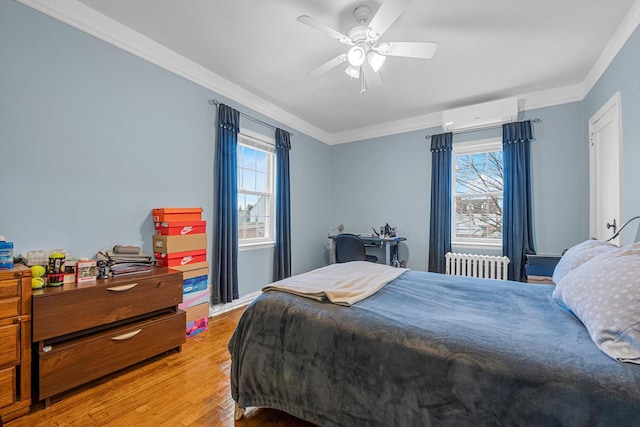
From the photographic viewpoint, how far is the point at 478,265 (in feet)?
11.9

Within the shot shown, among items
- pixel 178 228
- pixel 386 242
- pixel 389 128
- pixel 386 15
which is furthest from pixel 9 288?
pixel 389 128

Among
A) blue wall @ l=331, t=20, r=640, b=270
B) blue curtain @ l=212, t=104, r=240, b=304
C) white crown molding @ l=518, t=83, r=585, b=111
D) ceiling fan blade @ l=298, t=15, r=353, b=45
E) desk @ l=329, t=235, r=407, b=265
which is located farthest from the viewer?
desk @ l=329, t=235, r=407, b=265

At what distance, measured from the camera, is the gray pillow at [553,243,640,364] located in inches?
35.1

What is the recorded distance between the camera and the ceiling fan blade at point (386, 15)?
166 cm

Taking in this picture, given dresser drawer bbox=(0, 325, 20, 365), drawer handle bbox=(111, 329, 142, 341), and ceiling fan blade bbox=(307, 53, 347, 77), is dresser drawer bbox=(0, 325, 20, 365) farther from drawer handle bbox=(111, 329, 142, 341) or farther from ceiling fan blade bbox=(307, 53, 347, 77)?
ceiling fan blade bbox=(307, 53, 347, 77)

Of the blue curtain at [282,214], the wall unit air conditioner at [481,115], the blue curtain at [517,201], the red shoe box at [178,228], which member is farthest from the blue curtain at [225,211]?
the blue curtain at [517,201]

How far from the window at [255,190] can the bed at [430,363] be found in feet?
7.36

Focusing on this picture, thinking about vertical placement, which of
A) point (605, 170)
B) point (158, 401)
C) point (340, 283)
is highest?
point (605, 170)

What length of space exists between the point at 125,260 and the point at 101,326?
0.50 metres

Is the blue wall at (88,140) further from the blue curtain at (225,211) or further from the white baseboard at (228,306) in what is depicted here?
the white baseboard at (228,306)

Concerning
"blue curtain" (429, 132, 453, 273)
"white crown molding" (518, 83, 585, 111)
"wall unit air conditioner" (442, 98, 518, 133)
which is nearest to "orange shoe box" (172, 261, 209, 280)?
"blue curtain" (429, 132, 453, 273)

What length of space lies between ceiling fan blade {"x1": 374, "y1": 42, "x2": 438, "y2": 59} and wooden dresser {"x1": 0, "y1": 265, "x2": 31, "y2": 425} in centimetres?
278

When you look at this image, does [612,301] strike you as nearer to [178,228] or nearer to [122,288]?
[122,288]

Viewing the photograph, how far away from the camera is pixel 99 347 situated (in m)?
1.77
